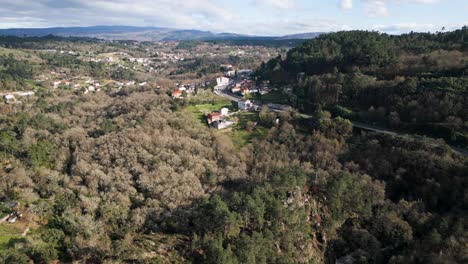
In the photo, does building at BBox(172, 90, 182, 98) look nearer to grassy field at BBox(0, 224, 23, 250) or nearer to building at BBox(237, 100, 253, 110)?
building at BBox(237, 100, 253, 110)

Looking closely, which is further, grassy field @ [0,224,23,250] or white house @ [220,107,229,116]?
white house @ [220,107,229,116]

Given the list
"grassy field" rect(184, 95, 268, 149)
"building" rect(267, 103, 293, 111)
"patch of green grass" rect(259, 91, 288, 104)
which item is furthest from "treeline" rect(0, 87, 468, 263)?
"patch of green grass" rect(259, 91, 288, 104)

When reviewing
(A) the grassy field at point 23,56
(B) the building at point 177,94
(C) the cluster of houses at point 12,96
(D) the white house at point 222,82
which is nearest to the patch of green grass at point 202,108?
(B) the building at point 177,94

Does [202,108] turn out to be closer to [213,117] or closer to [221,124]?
[213,117]

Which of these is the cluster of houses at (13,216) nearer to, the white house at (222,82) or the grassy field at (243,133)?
the grassy field at (243,133)

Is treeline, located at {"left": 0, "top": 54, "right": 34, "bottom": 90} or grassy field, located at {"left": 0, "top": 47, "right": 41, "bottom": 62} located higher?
grassy field, located at {"left": 0, "top": 47, "right": 41, "bottom": 62}

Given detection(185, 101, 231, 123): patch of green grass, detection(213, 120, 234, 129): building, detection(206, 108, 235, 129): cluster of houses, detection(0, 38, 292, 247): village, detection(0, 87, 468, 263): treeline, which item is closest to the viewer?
detection(0, 87, 468, 263): treeline

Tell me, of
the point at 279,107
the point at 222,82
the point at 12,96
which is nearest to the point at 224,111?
the point at 279,107
